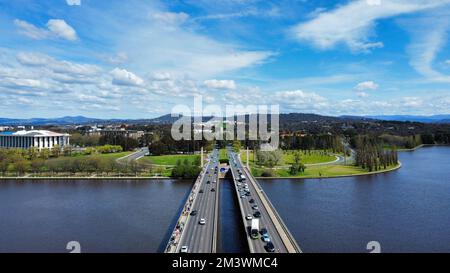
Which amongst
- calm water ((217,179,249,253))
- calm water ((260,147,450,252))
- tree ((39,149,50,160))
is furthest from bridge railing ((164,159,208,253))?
tree ((39,149,50,160))

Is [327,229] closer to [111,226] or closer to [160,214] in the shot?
[160,214]

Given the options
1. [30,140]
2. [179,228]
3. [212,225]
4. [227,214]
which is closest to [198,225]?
[212,225]

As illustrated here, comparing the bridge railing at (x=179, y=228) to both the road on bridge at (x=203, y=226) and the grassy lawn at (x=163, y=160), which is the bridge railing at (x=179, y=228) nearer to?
the road on bridge at (x=203, y=226)

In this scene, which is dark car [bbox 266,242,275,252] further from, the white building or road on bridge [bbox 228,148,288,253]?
the white building

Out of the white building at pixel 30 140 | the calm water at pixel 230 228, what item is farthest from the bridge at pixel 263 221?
the white building at pixel 30 140
